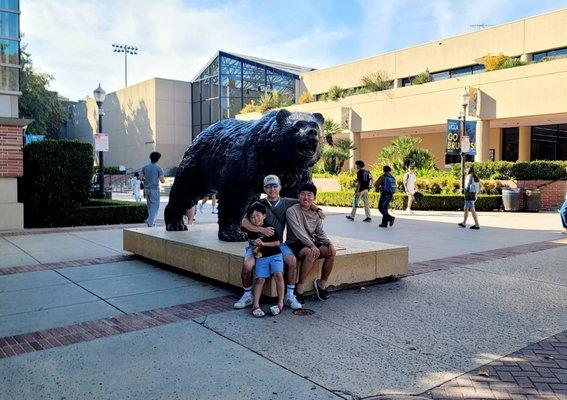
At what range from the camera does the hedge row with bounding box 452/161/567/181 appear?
19453 millimetres

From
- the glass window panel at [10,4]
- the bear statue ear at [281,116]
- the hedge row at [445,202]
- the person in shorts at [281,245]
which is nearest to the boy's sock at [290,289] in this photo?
the person in shorts at [281,245]

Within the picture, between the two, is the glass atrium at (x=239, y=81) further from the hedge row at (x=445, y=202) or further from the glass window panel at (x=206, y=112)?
the hedge row at (x=445, y=202)

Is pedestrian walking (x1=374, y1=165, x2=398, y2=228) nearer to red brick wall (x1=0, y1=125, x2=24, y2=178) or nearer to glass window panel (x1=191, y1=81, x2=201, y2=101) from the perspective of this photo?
red brick wall (x1=0, y1=125, x2=24, y2=178)

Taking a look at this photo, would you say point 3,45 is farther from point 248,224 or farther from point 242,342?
point 242,342

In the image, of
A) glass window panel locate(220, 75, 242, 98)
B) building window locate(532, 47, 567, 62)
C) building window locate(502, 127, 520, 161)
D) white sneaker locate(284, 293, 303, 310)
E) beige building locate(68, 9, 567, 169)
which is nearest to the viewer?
white sneaker locate(284, 293, 303, 310)

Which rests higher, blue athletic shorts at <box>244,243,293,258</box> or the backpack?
the backpack

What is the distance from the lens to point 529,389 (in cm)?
316

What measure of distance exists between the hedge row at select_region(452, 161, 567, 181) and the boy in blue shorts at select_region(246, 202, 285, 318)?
57.9 feet

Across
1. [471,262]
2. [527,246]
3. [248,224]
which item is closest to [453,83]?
[527,246]

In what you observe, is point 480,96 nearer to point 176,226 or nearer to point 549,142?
point 549,142

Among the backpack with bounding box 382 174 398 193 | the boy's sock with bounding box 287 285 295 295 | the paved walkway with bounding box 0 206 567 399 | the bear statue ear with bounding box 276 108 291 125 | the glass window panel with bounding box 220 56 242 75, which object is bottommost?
the paved walkway with bounding box 0 206 567 399

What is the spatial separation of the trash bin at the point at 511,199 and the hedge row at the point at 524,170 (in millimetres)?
Result: 1909

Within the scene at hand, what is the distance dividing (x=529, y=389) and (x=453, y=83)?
2433cm

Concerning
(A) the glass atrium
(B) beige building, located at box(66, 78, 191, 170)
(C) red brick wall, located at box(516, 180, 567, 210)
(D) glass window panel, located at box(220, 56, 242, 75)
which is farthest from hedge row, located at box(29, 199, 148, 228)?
(B) beige building, located at box(66, 78, 191, 170)
